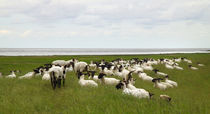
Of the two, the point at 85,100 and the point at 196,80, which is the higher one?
the point at 85,100

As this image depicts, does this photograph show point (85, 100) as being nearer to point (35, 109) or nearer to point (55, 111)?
point (55, 111)

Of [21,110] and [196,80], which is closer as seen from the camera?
[21,110]

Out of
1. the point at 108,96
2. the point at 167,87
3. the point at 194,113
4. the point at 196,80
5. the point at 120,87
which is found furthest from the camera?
the point at 196,80

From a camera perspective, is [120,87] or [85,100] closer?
[85,100]

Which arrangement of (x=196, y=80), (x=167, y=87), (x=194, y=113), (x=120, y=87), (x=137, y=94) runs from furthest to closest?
(x=196, y=80) → (x=167, y=87) → (x=120, y=87) → (x=137, y=94) → (x=194, y=113)

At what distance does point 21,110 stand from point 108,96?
3820 millimetres

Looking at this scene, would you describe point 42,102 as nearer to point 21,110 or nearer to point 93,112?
point 21,110

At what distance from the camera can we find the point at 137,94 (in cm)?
963

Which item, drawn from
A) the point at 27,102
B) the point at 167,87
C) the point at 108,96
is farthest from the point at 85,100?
the point at 167,87

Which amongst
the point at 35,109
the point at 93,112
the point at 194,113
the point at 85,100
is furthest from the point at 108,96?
the point at 194,113

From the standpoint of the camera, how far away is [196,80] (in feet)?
64.1

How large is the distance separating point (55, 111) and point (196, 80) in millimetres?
17067

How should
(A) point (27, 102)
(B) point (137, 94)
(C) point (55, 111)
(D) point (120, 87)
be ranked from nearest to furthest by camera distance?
(C) point (55, 111)
(A) point (27, 102)
(B) point (137, 94)
(D) point (120, 87)

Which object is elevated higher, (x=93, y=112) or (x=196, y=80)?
(x=93, y=112)
